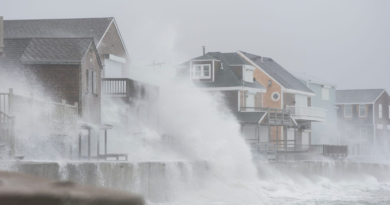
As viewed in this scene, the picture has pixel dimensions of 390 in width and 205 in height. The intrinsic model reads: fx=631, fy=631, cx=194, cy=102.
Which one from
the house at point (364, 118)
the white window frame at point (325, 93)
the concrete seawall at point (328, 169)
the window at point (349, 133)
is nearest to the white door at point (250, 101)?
the concrete seawall at point (328, 169)

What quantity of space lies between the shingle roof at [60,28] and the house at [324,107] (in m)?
34.2

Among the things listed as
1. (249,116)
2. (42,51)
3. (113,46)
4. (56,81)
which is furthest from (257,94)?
(56,81)

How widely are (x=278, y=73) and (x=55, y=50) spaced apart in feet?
126

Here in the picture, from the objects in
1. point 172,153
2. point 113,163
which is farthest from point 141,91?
point 113,163

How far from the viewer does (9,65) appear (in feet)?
80.2

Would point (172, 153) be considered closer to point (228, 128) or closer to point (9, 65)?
point (228, 128)

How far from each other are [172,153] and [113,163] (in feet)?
49.1

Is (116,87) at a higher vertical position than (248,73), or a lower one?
lower

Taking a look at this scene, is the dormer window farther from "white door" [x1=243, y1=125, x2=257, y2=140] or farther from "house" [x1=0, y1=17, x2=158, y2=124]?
"house" [x1=0, y1=17, x2=158, y2=124]

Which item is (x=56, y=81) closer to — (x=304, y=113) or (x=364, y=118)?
(x=304, y=113)

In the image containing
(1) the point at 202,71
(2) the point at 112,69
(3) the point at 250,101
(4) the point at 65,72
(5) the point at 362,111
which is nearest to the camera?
(4) the point at 65,72

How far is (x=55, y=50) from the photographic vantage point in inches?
989

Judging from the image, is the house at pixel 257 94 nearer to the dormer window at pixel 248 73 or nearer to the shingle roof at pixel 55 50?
the dormer window at pixel 248 73

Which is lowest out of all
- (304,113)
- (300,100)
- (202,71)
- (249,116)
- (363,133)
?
(363,133)
